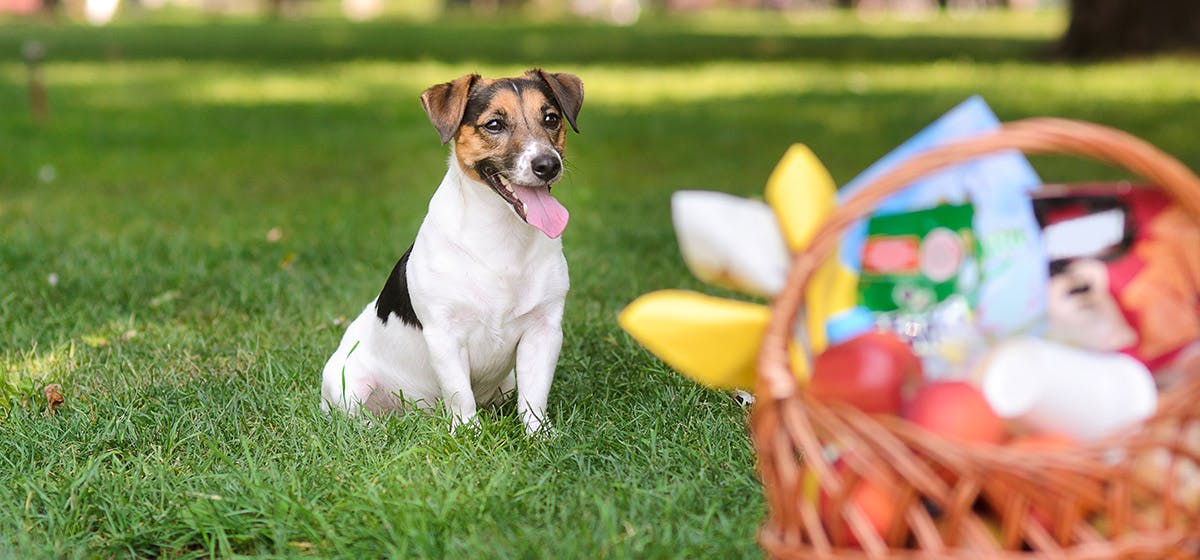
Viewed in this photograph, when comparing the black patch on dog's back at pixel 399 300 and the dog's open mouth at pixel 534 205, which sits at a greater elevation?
the dog's open mouth at pixel 534 205

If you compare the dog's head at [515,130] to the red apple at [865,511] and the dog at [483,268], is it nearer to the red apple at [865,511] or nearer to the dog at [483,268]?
the dog at [483,268]

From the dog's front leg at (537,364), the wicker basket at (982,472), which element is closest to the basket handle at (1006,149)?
the wicker basket at (982,472)

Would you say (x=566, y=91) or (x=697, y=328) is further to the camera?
(x=566, y=91)

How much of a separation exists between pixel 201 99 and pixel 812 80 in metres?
5.90

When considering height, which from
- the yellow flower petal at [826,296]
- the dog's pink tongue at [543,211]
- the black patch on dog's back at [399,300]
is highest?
the yellow flower petal at [826,296]

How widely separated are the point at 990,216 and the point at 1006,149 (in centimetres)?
32

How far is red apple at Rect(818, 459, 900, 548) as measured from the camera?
210 cm

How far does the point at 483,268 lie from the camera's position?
10.9 feet

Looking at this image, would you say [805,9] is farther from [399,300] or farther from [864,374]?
[864,374]

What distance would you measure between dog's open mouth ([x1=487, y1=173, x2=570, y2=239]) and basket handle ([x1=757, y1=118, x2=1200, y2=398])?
Result: 131 cm

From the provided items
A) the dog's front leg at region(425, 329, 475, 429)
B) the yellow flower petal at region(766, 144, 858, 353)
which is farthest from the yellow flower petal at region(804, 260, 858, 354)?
the dog's front leg at region(425, 329, 475, 429)

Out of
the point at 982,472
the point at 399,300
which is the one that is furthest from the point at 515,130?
the point at 982,472

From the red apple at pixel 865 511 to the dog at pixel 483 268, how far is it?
131 centimetres

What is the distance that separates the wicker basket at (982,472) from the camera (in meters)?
2.01
